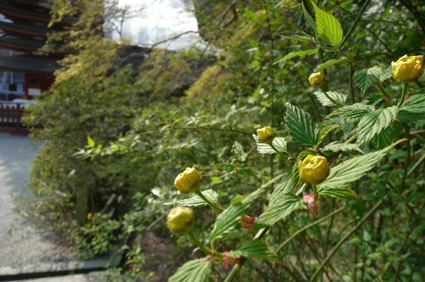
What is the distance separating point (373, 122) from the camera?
247 millimetres

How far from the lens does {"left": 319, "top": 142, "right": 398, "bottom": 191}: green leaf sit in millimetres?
189

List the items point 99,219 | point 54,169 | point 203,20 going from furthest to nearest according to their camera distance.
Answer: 1. point 54,169
2. point 99,219
3. point 203,20

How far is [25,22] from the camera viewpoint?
9.41 m

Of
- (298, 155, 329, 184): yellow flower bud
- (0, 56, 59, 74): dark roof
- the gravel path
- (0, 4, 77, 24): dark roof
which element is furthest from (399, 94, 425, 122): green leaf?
(0, 4, 77, 24): dark roof

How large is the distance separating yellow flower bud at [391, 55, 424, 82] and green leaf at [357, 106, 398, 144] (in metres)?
0.03

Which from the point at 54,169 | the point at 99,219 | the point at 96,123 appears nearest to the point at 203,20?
the point at 99,219

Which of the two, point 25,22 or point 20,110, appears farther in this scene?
point 25,22

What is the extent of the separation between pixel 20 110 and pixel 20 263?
234 inches

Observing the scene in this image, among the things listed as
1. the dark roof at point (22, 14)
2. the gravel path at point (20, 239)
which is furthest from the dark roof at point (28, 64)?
the gravel path at point (20, 239)

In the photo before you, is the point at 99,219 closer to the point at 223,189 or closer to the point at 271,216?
the point at 223,189

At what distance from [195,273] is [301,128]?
0.17 metres

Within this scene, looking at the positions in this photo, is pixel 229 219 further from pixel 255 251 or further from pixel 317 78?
pixel 317 78

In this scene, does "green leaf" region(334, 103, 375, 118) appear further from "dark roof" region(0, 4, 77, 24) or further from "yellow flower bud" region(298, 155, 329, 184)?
"dark roof" region(0, 4, 77, 24)

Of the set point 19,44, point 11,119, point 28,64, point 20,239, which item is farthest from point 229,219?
point 19,44
